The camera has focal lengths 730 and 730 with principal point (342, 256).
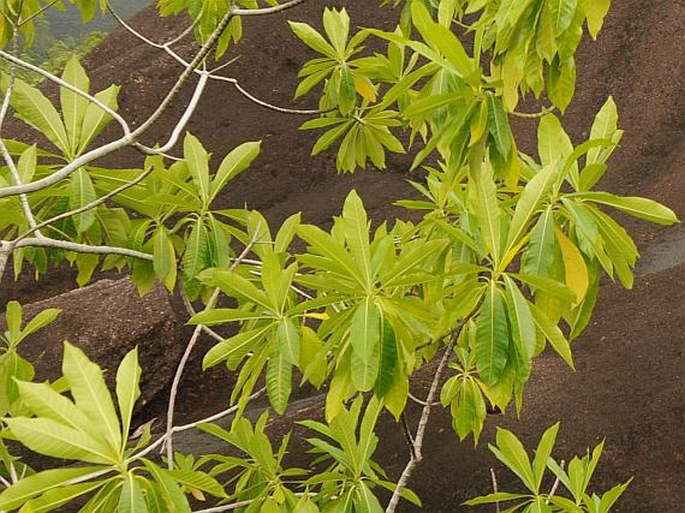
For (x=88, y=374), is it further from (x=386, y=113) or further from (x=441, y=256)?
(x=386, y=113)

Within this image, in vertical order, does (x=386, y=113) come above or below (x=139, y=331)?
above

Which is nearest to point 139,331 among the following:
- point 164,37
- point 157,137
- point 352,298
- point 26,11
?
point 157,137

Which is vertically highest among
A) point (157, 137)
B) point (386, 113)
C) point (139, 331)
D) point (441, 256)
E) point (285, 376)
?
point (386, 113)

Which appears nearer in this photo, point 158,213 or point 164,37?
point 158,213

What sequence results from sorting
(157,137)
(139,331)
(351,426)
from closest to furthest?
1. (351,426)
2. (139,331)
3. (157,137)

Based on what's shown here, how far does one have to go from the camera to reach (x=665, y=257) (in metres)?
4.46

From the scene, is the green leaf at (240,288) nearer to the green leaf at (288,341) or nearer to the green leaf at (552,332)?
the green leaf at (288,341)

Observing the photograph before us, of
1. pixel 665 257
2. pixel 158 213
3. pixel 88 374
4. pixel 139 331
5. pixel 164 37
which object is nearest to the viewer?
pixel 88 374

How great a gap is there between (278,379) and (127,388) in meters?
0.26

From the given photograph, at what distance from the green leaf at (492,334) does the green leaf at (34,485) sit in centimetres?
45

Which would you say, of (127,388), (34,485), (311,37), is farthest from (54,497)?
(311,37)

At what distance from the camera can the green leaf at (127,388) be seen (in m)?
0.77

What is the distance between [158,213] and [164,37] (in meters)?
5.79

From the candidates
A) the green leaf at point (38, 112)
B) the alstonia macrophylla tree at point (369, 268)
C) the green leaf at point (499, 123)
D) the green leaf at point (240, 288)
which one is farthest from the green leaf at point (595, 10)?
the green leaf at point (38, 112)
